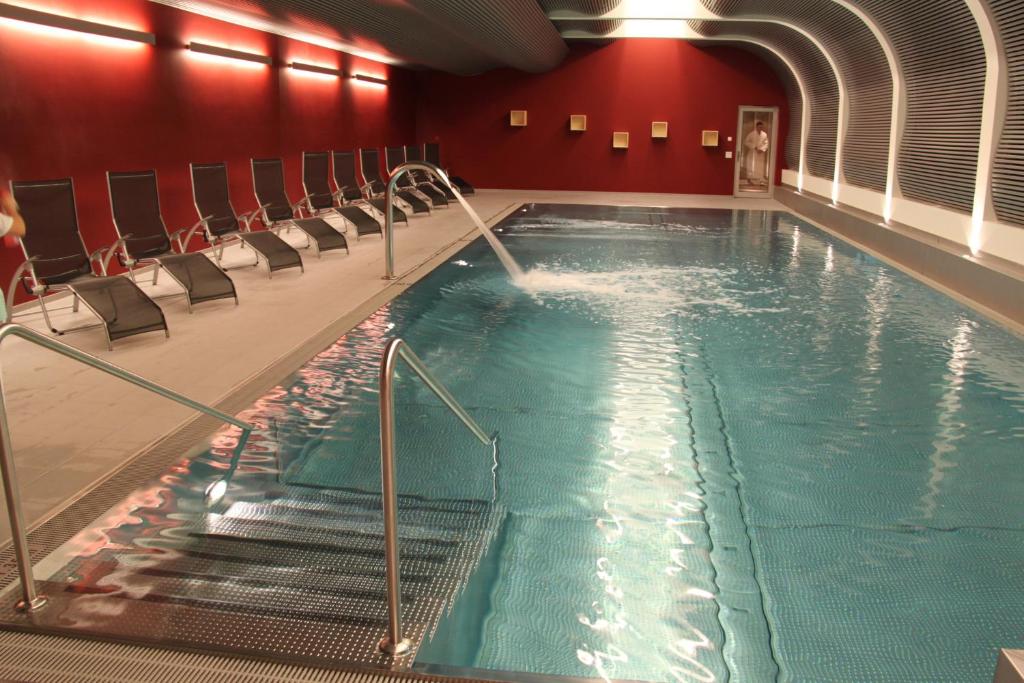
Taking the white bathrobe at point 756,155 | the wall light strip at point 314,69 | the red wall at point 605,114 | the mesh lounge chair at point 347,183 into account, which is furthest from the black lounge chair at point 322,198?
the white bathrobe at point 756,155

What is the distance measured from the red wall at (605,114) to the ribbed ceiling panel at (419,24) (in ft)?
10.7

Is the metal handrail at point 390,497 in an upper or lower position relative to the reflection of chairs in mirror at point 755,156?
lower

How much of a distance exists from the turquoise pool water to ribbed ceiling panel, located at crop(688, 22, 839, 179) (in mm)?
7914

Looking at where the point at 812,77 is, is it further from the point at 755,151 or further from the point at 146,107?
the point at 146,107

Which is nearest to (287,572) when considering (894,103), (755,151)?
(894,103)

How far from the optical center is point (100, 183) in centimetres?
860

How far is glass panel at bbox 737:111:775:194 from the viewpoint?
63.3 ft

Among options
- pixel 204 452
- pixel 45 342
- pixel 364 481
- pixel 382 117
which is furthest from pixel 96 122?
pixel 382 117

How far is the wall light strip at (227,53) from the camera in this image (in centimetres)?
1012

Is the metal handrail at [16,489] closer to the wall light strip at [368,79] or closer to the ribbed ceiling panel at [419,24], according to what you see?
the ribbed ceiling panel at [419,24]

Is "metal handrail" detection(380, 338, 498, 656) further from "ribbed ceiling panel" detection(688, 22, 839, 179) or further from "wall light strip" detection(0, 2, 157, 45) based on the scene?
"ribbed ceiling panel" detection(688, 22, 839, 179)

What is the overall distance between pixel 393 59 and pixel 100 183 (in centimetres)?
869

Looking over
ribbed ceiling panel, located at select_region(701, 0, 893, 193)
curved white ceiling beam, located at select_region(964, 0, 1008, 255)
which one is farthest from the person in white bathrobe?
curved white ceiling beam, located at select_region(964, 0, 1008, 255)

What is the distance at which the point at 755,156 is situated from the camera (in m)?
20.1
